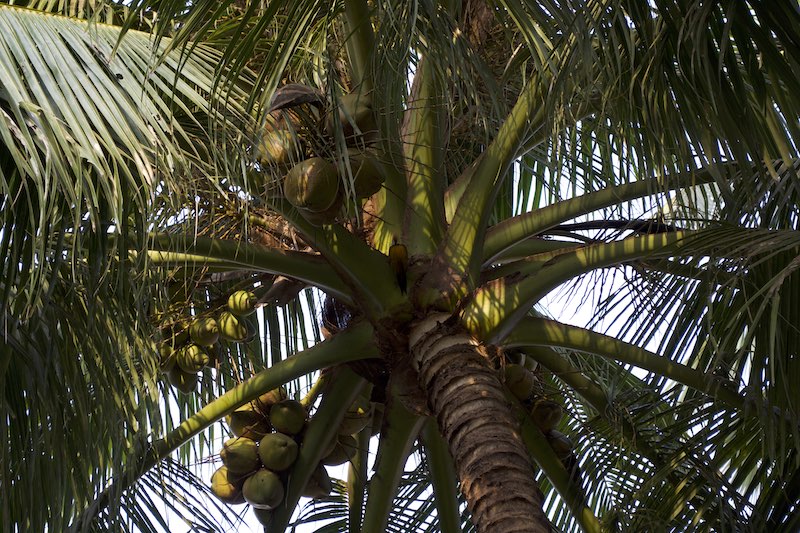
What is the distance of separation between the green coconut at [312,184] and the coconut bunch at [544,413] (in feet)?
3.53

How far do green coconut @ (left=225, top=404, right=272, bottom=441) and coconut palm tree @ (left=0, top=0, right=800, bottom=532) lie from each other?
0.02 m

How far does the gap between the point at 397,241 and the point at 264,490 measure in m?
0.88

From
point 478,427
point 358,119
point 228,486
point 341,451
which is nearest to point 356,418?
point 341,451

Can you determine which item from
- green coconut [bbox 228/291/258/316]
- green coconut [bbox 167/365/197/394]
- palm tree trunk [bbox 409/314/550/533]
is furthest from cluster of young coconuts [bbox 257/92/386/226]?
green coconut [bbox 167/365/197/394]

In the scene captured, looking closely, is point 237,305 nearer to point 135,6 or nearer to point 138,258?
point 138,258

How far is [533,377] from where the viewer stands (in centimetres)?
350

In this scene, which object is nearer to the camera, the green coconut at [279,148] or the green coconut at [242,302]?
the green coconut at [279,148]

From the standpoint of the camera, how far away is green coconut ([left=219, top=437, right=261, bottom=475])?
11.1 ft

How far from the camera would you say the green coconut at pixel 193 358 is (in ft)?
11.3

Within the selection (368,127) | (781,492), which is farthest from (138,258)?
(781,492)

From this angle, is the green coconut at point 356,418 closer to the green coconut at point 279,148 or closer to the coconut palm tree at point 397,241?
the coconut palm tree at point 397,241

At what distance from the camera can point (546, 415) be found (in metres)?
3.51

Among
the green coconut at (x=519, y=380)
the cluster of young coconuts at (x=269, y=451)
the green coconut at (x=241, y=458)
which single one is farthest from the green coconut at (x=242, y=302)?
the green coconut at (x=519, y=380)

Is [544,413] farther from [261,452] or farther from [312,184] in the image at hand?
[312,184]
